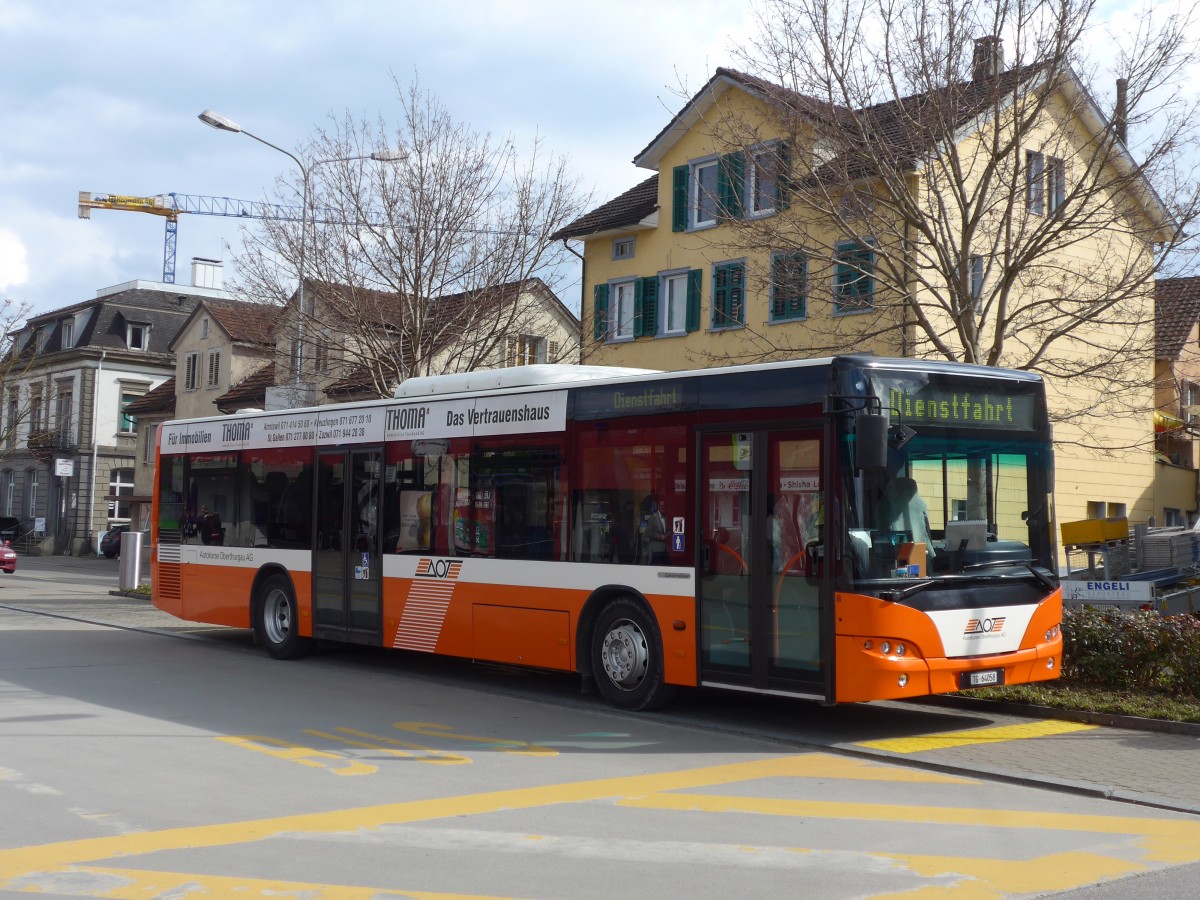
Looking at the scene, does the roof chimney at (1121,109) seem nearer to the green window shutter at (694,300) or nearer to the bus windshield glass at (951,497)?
the bus windshield glass at (951,497)

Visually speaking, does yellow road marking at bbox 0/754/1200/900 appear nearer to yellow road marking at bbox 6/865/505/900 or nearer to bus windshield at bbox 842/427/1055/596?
yellow road marking at bbox 6/865/505/900

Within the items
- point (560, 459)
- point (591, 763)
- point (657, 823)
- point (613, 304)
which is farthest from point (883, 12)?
point (613, 304)

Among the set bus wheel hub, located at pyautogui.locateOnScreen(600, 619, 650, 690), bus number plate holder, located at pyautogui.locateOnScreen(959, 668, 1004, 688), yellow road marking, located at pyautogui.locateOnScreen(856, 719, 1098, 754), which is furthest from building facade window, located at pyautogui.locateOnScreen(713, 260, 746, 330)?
bus number plate holder, located at pyautogui.locateOnScreen(959, 668, 1004, 688)

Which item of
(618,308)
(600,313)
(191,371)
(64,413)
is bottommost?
(600,313)

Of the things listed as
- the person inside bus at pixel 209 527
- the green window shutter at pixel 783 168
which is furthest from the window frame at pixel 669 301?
the person inside bus at pixel 209 527

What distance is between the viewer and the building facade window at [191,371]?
5675cm

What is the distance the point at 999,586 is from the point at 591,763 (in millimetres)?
3656

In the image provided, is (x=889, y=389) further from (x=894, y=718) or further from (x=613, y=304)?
(x=613, y=304)

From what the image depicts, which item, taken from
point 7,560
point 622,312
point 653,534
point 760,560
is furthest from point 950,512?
point 7,560

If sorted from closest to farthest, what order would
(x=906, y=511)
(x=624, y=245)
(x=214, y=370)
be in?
(x=906, y=511) < (x=624, y=245) < (x=214, y=370)

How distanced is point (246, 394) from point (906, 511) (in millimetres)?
44709

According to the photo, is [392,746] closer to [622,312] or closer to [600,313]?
[600,313]

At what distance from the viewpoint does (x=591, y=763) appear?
9633mm

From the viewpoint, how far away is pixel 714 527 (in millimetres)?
11320
